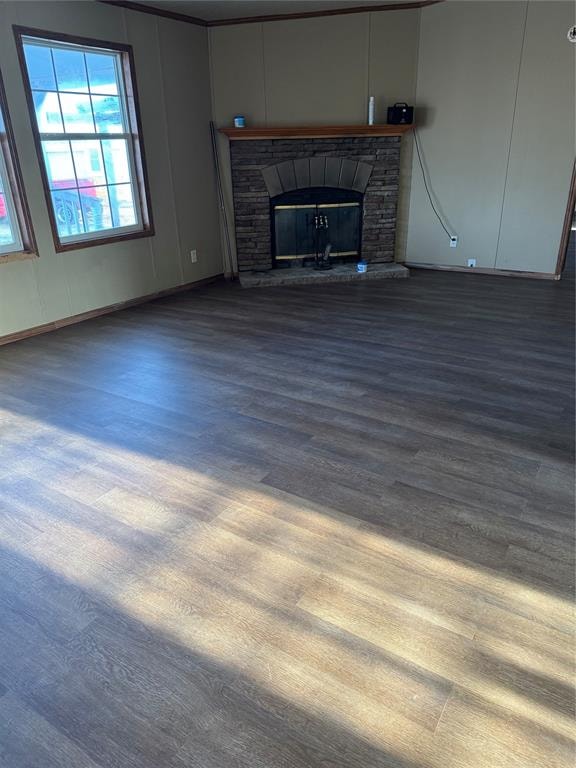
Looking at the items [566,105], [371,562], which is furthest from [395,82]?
[371,562]

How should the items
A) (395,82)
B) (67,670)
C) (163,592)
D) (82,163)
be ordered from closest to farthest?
(67,670), (163,592), (82,163), (395,82)

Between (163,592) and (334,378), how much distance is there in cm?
197

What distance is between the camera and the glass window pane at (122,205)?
5.00 meters

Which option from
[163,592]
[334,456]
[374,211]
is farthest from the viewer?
[374,211]

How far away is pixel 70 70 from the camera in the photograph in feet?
14.5

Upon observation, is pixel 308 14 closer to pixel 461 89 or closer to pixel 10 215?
pixel 461 89

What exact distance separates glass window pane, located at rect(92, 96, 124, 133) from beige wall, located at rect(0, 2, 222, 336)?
0.87 feet

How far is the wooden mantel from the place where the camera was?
5574 mm

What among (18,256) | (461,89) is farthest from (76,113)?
(461,89)

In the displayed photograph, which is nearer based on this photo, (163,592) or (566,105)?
(163,592)

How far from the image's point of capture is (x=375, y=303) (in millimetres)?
5102

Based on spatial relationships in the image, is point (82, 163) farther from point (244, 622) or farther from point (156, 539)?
point (244, 622)

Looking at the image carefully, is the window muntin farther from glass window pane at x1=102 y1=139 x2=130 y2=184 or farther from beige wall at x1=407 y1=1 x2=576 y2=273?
beige wall at x1=407 y1=1 x2=576 y2=273

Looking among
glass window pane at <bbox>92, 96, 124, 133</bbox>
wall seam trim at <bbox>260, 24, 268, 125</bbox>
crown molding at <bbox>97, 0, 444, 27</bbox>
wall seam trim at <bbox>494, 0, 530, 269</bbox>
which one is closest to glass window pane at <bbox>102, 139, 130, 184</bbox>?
glass window pane at <bbox>92, 96, 124, 133</bbox>
